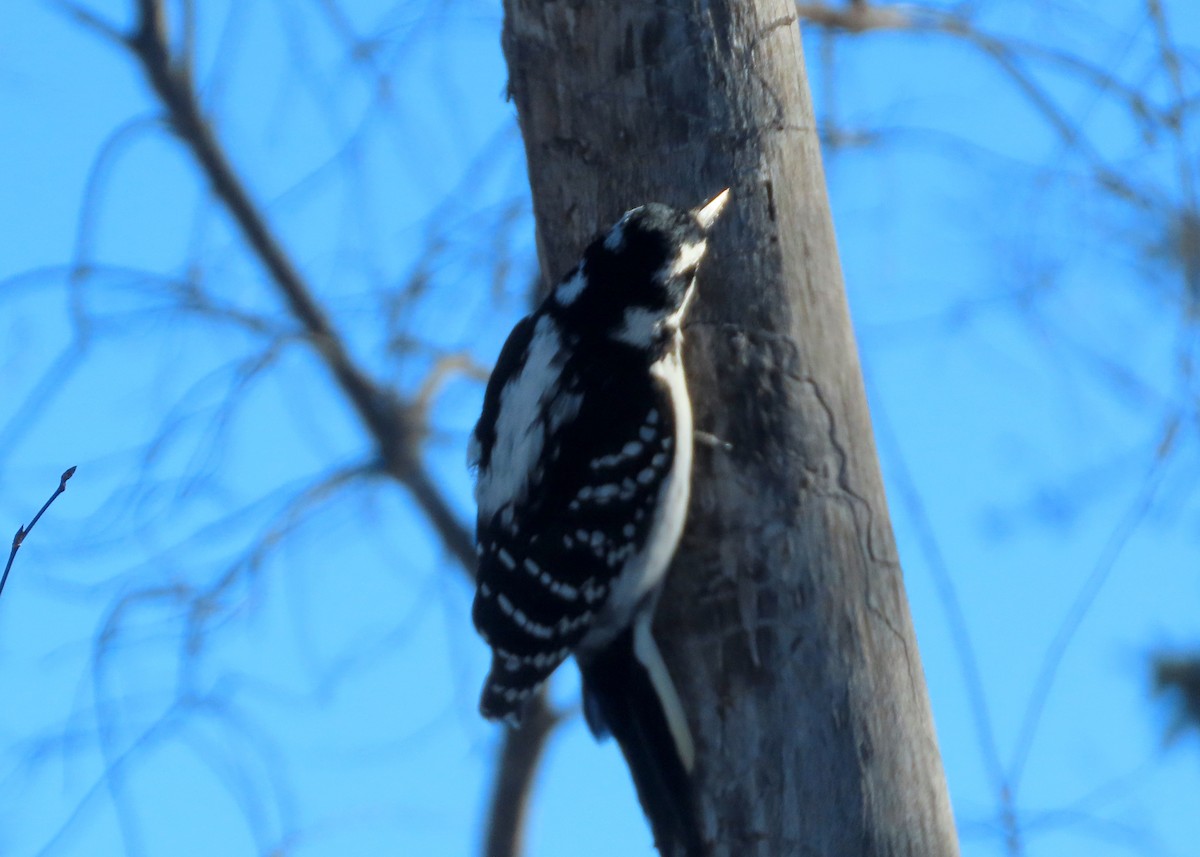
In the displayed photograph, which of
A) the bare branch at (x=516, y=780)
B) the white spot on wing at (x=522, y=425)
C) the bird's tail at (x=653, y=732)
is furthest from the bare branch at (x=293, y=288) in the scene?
the bird's tail at (x=653, y=732)

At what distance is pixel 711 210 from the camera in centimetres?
286

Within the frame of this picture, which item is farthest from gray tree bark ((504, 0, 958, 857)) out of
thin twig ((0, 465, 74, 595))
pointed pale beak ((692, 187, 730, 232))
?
thin twig ((0, 465, 74, 595))

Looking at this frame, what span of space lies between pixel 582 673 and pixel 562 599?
225 mm

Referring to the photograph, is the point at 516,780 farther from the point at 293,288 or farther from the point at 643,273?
the point at 643,273

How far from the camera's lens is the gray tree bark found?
2.54 m

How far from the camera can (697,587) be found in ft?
8.98

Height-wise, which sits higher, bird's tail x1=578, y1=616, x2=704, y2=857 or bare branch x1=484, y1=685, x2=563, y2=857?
bare branch x1=484, y1=685, x2=563, y2=857

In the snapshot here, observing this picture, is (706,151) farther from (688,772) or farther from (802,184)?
(688,772)

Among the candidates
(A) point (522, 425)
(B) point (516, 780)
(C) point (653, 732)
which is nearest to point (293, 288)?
(B) point (516, 780)

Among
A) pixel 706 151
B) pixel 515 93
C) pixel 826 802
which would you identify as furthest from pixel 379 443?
pixel 826 802

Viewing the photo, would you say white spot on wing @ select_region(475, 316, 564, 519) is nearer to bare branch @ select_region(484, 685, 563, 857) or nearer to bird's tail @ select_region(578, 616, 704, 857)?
bird's tail @ select_region(578, 616, 704, 857)

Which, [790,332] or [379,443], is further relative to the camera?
[379,443]

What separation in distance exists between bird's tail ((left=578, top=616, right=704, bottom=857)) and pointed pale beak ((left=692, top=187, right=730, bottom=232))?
0.79 metres

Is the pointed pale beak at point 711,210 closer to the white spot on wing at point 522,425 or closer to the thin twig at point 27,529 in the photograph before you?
the white spot on wing at point 522,425
